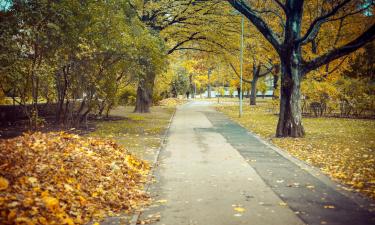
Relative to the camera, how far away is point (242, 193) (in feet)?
22.8

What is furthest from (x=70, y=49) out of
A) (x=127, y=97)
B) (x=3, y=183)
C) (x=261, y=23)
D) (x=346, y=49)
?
(x=127, y=97)

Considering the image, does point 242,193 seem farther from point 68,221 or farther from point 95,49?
point 95,49

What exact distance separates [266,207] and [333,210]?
1141 mm

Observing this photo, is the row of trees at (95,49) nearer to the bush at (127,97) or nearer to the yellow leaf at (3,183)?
the yellow leaf at (3,183)

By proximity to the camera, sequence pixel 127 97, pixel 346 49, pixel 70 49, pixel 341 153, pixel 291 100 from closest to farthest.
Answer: pixel 341 153, pixel 346 49, pixel 70 49, pixel 291 100, pixel 127 97

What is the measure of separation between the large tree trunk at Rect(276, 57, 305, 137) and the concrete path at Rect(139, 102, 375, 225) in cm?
385

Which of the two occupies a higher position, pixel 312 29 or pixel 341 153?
pixel 312 29

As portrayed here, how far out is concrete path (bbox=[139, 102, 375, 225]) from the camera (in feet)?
18.4

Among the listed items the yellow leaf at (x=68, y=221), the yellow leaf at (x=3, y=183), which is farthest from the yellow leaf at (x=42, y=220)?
the yellow leaf at (x=3, y=183)

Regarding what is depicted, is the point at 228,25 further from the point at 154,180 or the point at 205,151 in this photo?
the point at 154,180

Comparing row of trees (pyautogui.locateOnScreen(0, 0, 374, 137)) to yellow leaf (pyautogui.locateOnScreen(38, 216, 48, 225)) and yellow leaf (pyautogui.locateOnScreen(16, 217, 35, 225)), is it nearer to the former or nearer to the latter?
yellow leaf (pyautogui.locateOnScreen(38, 216, 48, 225))

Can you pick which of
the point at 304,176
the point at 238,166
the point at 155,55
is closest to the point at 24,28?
the point at 155,55

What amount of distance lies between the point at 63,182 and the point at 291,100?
11.3 m

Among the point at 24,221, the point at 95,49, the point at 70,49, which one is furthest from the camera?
the point at 70,49
